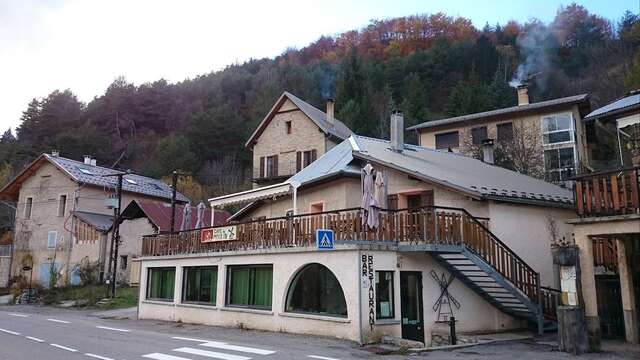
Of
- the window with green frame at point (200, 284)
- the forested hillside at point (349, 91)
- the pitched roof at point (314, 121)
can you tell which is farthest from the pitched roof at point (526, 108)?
the window with green frame at point (200, 284)

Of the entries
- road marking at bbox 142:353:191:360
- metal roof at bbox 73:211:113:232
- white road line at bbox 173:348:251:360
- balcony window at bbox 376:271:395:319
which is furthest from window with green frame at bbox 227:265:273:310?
metal roof at bbox 73:211:113:232

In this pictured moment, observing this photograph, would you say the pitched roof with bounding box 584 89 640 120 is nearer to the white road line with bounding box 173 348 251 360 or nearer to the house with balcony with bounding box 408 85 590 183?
the white road line with bounding box 173 348 251 360

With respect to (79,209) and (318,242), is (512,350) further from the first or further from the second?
(79,209)

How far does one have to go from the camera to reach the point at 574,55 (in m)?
65.2

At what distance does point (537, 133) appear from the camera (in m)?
39.6

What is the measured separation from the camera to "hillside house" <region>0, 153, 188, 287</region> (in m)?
41.2

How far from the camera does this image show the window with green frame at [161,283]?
24.8 metres

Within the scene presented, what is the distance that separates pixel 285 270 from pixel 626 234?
996 cm

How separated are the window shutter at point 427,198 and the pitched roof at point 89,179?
3069 cm

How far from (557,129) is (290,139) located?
20.6m

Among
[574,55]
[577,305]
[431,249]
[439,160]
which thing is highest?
[574,55]

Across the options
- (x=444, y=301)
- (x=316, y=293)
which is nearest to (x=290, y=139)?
(x=316, y=293)

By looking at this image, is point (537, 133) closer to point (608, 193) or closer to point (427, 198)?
point (427, 198)

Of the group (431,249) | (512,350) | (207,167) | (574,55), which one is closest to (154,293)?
(431,249)
